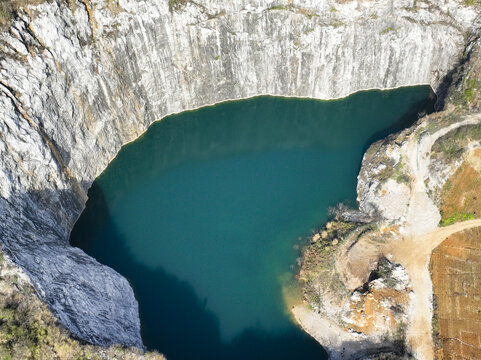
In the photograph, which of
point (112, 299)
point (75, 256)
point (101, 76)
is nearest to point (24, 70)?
point (101, 76)

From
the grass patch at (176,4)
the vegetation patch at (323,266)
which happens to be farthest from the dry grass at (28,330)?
the grass patch at (176,4)

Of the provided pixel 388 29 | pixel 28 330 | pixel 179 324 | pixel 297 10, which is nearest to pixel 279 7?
pixel 297 10

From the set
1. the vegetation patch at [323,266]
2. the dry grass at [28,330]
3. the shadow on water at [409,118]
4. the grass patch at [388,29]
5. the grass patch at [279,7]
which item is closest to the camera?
the dry grass at [28,330]

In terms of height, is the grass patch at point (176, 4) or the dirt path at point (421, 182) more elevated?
the grass patch at point (176, 4)

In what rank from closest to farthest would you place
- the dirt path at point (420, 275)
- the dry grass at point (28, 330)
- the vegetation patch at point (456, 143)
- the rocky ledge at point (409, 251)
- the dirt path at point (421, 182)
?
1. the dry grass at point (28, 330)
2. the dirt path at point (420, 275)
3. the rocky ledge at point (409, 251)
4. the dirt path at point (421, 182)
5. the vegetation patch at point (456, 143)

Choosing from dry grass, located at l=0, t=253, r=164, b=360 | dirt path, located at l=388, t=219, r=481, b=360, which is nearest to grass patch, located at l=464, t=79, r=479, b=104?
dirt path, located at l=388, t=219, r=481, b=360

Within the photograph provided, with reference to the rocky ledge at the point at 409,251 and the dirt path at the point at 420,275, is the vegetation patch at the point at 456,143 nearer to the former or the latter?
the rocky ledge at the point at 409,251

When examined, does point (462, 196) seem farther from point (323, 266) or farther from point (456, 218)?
point (323, 266)
